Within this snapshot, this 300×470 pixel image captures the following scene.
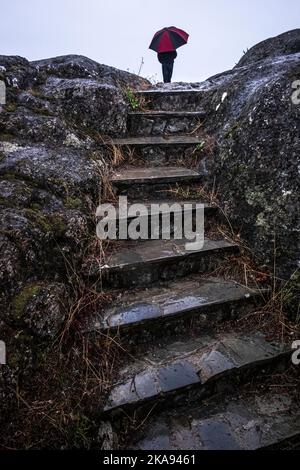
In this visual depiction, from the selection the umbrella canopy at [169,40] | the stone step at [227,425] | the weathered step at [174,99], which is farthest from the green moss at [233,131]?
the umbrella canopy at [169,40]

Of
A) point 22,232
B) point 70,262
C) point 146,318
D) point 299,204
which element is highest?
Result: point 299,204

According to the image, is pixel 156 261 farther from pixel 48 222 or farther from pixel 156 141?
pixel 156 141

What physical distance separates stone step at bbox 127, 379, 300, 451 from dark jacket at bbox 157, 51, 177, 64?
273 inches

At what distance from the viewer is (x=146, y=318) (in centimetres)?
198

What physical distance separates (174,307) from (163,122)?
247cm

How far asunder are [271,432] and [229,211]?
1.69 m

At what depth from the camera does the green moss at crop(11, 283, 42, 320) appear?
5.49 feet

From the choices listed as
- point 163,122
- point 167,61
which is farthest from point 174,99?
point 167,61

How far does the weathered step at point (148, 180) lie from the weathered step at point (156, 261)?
0.63 metres

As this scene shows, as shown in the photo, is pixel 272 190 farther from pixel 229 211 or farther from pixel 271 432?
pixel 271 432

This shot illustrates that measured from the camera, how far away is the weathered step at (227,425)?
5.14 ft
